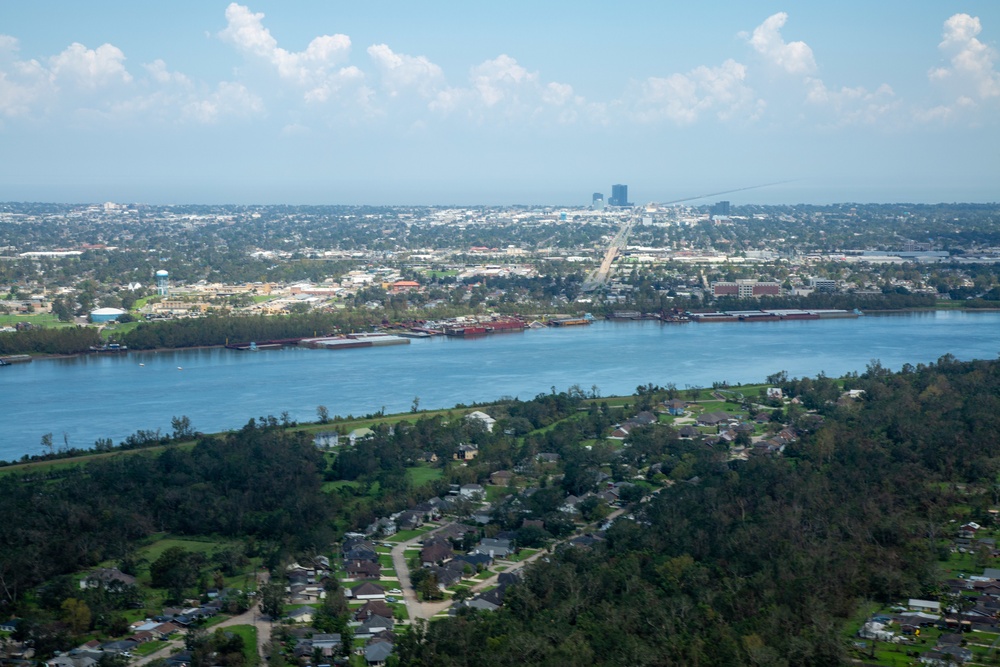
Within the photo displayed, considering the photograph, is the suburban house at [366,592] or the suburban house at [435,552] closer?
the suburban house at [366,592]

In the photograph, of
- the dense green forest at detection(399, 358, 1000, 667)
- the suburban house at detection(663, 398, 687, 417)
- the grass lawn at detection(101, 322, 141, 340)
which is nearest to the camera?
the dense green forest at detection(399, 358, 1000, 667)

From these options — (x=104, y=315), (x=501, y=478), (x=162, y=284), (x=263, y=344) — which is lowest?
(x=501, y=478)

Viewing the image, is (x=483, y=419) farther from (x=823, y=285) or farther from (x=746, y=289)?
(x=823, y=285)

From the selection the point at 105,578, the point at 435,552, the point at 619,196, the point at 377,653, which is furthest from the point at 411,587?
the point at 619,196

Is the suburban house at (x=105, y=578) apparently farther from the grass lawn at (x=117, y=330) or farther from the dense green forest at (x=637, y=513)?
the grass lawn at (x=117, y=330)

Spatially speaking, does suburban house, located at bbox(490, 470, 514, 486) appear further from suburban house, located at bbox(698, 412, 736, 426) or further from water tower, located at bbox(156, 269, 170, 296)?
water tower, located at bbox(156, 269, 170, 296)

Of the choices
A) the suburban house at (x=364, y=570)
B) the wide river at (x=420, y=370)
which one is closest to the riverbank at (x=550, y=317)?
the wide river at (x=420, y=370)

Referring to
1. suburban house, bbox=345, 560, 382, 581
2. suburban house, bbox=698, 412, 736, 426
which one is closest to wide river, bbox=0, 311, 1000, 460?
suburban house, bbox=698, 412, 736, 426
